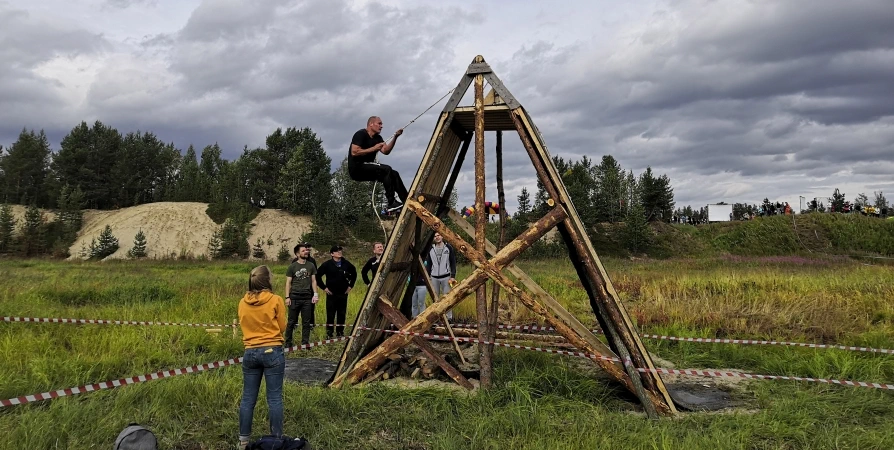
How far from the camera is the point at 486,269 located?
5.45 meters

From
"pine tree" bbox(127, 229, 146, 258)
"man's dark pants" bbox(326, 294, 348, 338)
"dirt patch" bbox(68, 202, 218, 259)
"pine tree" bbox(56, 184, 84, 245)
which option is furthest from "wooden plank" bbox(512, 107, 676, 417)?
"pine tree" bbox(56, 184, 84, 245)

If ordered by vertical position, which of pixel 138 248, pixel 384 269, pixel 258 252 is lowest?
pixel 258 252

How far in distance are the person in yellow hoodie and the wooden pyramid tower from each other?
1654 millimetres

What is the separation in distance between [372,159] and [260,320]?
8.81 feet

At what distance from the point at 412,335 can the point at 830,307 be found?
8.54 m

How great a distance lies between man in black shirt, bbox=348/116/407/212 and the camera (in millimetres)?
6004

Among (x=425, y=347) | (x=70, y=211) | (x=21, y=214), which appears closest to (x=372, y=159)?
(x=425, y=347)

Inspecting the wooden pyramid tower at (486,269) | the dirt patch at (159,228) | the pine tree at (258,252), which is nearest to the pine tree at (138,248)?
the dirt patch at (159,228)

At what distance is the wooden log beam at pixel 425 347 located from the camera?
5.84 metres

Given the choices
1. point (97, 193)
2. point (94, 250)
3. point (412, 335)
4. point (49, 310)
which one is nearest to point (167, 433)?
point (412, 335)

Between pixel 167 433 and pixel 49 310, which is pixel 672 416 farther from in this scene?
pixel 49 310

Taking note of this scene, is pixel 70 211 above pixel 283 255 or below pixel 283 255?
above

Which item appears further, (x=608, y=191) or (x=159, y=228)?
(x=608, y=191)

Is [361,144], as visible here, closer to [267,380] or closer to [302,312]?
[267,380]
